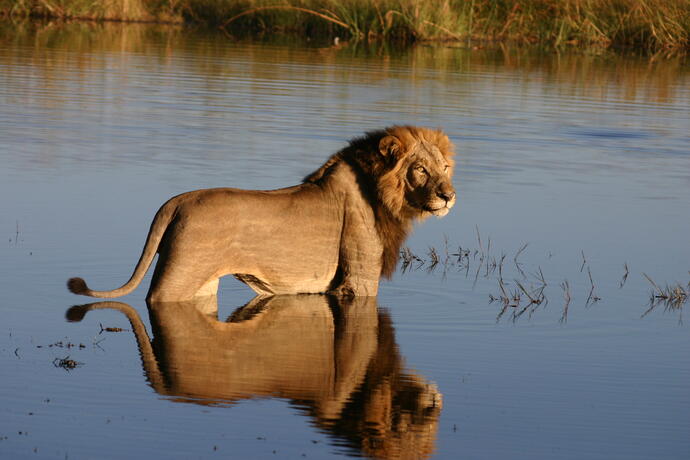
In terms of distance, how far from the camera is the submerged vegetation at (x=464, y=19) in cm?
3550

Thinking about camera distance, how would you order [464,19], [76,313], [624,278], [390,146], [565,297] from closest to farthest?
[76,313], [390,146], [565,297], [624,278], [464,19]

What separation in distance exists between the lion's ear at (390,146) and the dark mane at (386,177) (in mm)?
30

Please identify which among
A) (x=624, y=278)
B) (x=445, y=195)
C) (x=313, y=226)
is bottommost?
(x=624, y=278)

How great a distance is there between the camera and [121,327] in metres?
7.92

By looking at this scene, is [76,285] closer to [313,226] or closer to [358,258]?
[313,226]

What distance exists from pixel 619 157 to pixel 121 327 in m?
10.3

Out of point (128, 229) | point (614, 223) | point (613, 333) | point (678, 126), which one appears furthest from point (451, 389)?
point (678, 126)

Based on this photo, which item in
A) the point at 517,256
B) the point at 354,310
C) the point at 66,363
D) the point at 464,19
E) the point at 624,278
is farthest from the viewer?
the point at 464,19

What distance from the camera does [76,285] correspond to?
8.15 m

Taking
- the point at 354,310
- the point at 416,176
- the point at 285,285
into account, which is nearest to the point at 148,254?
the point at 285,285

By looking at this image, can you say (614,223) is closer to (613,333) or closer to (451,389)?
(613,333)

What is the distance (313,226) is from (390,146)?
0.73m

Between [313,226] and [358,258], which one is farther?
[358,258]

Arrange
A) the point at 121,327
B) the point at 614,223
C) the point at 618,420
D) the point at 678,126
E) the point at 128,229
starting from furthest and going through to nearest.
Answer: the point at 678,126 → the point at 614,223 → the point at 128,229 → the point at 121,327 → the point at 618,420
